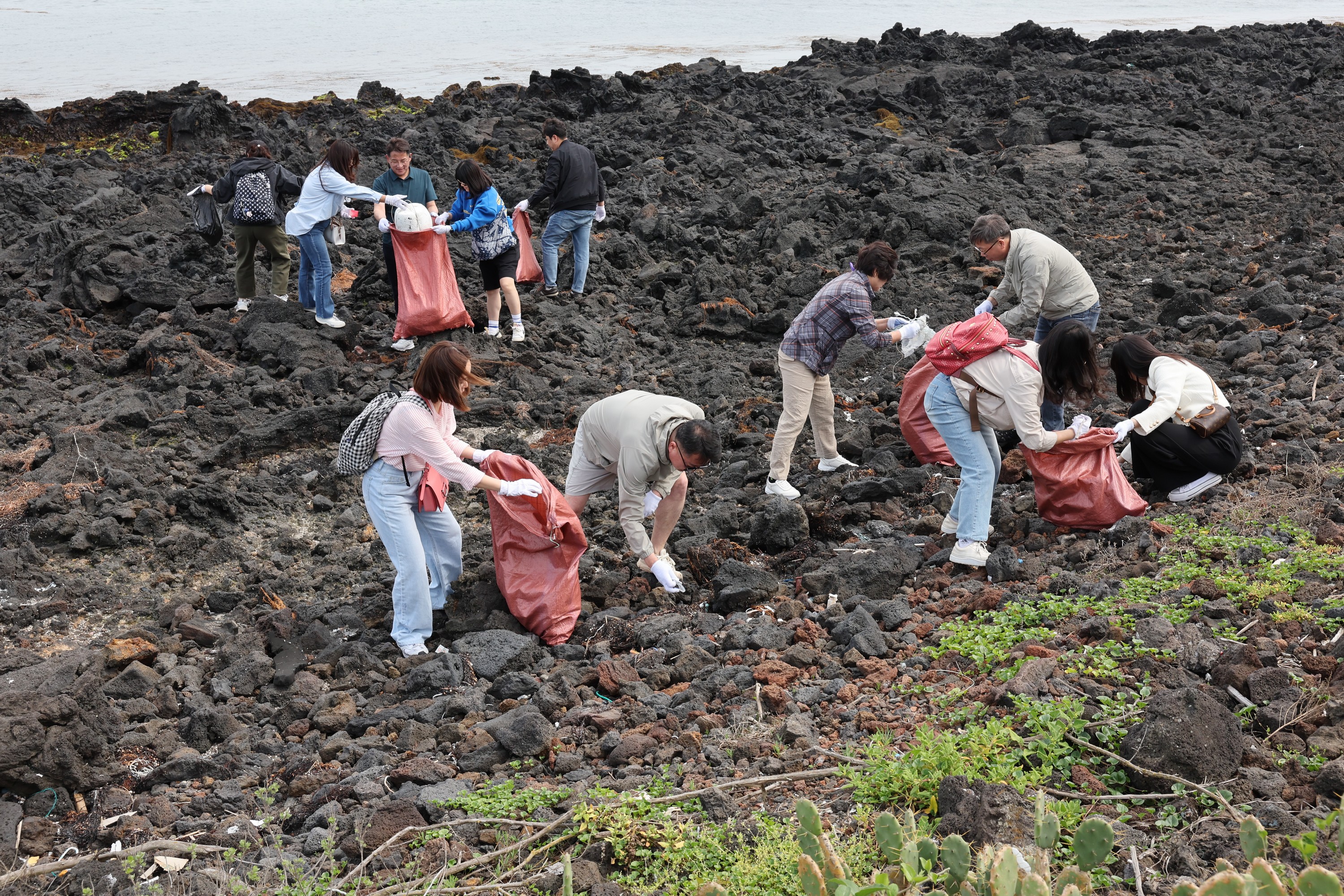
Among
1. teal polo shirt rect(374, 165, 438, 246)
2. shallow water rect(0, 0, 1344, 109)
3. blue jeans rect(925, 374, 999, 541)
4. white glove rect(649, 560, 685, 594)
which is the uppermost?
shallow water rect(0, 0, 1344, 109)

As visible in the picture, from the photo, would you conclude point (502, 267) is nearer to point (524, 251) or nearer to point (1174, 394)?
point (524, 251)

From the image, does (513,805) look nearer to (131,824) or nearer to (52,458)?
(131,824)

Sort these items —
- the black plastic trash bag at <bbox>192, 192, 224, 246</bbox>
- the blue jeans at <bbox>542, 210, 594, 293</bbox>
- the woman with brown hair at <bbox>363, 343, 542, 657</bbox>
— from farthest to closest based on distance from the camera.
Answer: the blue jeans at <bbox>542, 210, 594, 293</bbox>
the black plastic trash bag at <bbox>192, 192, 224, 246</bbox>
the woman with brown hair at <bbox>363, 343, 542, 657</bbox>

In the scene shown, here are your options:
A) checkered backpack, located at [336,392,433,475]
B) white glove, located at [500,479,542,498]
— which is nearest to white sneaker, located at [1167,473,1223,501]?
white glove, located at [500,479,542,498]

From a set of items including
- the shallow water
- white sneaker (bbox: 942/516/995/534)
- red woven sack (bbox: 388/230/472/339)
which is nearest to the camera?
white sneaker (bbox: 942/516/995/534)

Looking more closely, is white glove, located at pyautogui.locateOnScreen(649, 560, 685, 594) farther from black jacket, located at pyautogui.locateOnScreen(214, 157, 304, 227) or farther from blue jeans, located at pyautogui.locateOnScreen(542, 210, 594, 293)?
black jacket, located at pyautogui.locateOnScreen(214, 157, 304, 227)

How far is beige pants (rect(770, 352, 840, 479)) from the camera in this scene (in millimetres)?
6832

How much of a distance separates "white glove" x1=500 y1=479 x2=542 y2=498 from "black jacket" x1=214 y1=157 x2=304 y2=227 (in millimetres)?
5365

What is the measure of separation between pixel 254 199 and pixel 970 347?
21.9 feet

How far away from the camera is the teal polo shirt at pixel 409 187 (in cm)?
919

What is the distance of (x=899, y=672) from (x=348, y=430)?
9.08 feet

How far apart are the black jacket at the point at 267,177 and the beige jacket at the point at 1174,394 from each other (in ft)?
23.3

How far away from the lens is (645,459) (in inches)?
205

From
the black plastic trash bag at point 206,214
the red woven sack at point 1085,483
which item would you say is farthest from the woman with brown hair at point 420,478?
the black plastic trash bag at point 206,214
